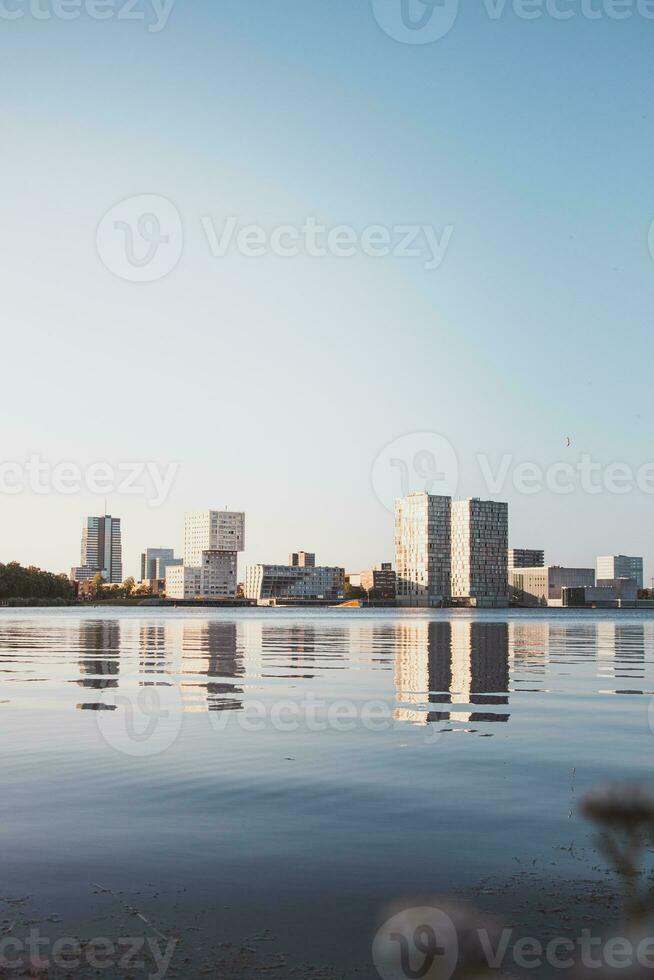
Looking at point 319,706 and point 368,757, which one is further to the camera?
point 319,706

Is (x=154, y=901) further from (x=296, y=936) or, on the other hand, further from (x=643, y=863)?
(x=643, y=863)

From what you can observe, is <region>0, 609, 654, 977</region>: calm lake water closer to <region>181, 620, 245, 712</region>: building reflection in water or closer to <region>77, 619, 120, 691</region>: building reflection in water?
<region>181, 620, 245, 712</region>: building reflection in water

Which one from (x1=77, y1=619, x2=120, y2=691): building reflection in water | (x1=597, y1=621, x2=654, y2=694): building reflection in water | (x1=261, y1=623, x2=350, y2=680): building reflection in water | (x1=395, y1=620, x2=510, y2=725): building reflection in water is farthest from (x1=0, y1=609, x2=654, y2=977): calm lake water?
(x1=597, y1=621, x2=654, y2=694): building reflection in water

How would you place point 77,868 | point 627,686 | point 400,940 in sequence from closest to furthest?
point 400,940, point 77,868, point 627,686

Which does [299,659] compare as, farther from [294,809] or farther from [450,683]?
[294,809]

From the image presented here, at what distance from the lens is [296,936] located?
708 cm

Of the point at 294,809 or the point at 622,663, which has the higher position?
the point at 294,809

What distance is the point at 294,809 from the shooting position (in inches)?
450

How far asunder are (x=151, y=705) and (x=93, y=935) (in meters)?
14.7

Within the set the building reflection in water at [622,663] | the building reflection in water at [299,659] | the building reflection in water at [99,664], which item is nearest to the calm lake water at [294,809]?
the building reflection in water at [99,664]

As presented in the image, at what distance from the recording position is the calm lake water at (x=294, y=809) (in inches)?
295

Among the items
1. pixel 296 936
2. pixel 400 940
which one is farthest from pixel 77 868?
pixel 400 940

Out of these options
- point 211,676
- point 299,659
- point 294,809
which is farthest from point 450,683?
point 294,809

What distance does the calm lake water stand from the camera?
7480mm
